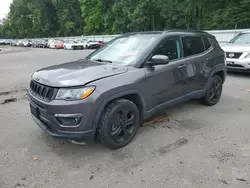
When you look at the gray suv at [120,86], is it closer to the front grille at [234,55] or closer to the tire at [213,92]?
the tire at [213,92]

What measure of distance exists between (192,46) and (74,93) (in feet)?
8.74

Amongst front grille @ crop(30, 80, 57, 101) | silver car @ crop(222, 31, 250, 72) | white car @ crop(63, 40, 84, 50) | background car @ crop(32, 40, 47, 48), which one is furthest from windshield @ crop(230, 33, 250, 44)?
background car @ crop(32, 40, 47, 48)

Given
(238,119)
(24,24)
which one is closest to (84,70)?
(238,119)

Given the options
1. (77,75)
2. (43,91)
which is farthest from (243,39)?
(43,91)

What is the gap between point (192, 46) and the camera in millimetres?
4117

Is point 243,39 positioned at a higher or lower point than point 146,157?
higher

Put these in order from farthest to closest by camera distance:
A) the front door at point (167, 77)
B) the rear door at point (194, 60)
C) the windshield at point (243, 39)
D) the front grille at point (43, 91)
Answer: the windshield at point (243, 39), the rear door at point (194, 60), the front door at point (167, 77), the front grille at point (43, 91)

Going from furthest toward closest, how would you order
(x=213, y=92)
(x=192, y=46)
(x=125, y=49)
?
(x=213, y=92), (x=192, y=46), (x=125, y=49)

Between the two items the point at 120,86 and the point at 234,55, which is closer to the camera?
the point at 120,86

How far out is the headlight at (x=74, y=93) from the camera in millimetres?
2578

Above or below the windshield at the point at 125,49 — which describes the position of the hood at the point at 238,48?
below

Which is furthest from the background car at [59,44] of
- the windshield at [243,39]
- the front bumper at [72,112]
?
the front bumper at [72,112]

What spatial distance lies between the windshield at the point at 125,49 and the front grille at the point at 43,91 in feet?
3.83

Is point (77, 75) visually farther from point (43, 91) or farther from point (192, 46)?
point (192, 46)
